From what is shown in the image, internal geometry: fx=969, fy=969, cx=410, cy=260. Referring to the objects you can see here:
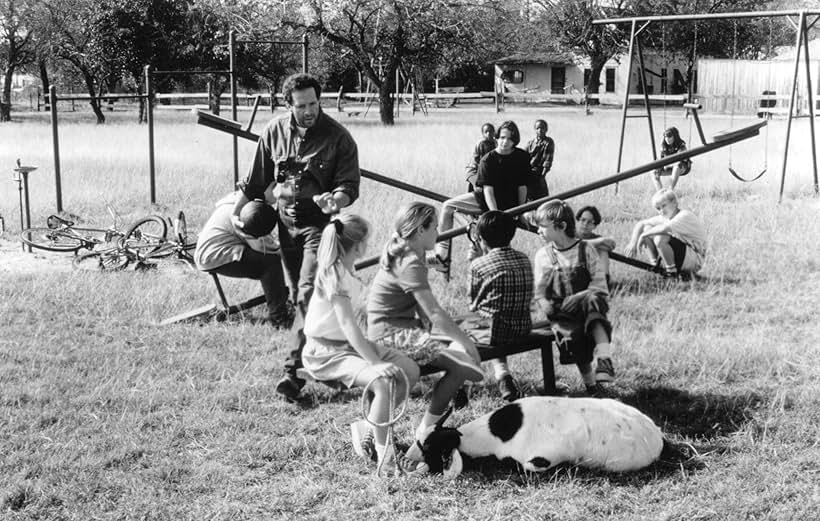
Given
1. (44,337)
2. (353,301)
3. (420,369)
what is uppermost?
(353,301)

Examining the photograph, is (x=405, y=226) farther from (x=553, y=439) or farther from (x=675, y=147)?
(x=675, y=147)

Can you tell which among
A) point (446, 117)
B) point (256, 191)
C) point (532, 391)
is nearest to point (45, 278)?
point (256, 191)

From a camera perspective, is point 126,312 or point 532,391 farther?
point 126,312

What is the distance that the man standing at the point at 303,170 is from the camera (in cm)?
586

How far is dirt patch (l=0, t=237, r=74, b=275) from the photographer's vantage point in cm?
949

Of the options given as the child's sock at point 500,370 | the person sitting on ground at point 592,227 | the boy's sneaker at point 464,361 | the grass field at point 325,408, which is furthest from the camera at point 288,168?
the person sitting on ground at point 592,227

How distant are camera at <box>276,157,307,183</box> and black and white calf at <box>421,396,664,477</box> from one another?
7.12ft

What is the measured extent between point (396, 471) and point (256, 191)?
2.48 metres

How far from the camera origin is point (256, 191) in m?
6.27

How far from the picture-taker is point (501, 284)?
5.19 m

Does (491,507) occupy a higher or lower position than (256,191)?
lower

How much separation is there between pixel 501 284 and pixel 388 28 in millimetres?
31667

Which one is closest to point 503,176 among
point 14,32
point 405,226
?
point 405,226

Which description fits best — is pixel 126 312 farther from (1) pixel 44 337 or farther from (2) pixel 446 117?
(2) pixel 446 117
